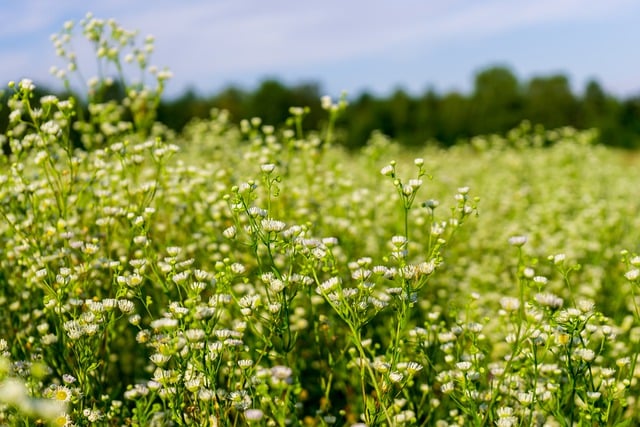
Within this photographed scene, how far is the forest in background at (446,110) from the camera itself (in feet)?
99.8

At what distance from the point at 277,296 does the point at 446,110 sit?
31272mm

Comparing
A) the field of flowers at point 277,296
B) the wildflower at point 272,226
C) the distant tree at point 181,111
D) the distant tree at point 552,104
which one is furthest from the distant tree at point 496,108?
the wildflower at point 272,226

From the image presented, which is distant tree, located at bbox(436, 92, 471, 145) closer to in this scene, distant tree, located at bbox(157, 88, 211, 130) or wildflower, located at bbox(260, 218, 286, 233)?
distant tree, located at bbox(157, 88, 211, 130)

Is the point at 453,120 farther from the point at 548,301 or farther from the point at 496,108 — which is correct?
the point at 548,301

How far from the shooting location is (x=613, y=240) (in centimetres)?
607

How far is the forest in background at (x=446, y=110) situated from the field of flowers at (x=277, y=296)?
2372cm

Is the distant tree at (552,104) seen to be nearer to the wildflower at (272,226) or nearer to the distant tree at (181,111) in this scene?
the distant tree at (181,111)

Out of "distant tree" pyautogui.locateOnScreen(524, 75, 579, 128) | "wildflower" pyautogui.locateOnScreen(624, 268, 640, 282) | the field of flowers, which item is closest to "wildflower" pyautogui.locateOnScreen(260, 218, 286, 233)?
the field of flowers

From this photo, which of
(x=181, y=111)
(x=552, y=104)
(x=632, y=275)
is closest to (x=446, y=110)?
(x=552, y=104)

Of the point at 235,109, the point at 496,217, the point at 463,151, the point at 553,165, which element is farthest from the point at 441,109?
the point at 496,217

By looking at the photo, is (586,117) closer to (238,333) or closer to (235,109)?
(235,109)

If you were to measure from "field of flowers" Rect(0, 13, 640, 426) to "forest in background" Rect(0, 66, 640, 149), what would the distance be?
23720mm

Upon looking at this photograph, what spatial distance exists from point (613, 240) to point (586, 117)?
94.0 ft

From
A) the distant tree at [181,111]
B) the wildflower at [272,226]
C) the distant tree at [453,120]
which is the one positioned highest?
the wildflower at [272,226]
